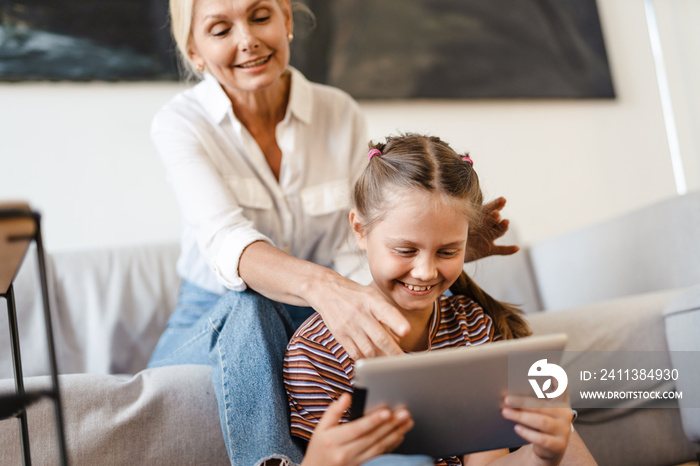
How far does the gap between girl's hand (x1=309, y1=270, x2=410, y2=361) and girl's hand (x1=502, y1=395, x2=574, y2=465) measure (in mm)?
159

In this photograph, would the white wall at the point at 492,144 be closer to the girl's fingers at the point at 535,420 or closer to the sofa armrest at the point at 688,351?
the sofa armrest at the point at 688,351

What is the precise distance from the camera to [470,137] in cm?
248

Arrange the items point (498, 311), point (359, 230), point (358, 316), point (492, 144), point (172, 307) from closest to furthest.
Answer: point (358, 316)
point (359, 230)
point (498, 311)
point (172, 307)
point (492, 144)

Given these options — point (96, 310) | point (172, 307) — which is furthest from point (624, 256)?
point (96, 310)

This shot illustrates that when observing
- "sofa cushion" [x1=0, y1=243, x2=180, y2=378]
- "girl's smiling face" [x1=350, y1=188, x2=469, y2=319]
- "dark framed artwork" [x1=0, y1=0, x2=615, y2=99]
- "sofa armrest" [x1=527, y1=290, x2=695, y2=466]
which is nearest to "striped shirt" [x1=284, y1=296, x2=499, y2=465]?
"girl's smiling face" [x1=350, y1=188, x2=469, y2=319]

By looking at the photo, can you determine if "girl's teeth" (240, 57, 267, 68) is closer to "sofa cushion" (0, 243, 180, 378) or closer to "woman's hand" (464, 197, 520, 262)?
"woman's hand" (464, 197, 520, 262)

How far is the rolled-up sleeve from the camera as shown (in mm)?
1057

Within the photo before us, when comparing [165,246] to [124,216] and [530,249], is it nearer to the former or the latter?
[124,216]

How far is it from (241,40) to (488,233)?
591mm

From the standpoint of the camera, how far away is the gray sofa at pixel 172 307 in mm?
1033

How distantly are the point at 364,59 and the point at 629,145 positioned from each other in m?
1.28

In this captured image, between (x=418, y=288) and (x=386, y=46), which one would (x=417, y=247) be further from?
(x=386, y=46)

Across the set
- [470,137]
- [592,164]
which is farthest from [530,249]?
[592,164]

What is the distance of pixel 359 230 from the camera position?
1.06m
